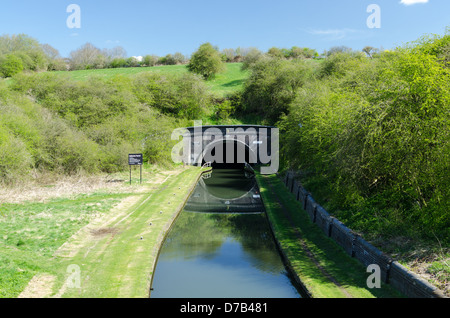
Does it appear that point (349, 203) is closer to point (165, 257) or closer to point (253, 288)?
point (253, 288)

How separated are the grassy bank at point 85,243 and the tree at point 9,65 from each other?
4462 cm

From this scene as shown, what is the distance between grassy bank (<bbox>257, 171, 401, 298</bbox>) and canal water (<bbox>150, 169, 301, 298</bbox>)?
78 centimetres

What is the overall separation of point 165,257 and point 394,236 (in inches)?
421

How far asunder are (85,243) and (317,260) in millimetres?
10872

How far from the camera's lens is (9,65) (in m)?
58.2

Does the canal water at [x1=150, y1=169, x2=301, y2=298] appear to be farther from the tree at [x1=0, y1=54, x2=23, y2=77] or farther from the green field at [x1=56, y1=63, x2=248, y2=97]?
the tree at [x1=0, y1=54, x2=23, y2=77]

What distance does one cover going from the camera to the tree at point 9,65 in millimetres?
57794

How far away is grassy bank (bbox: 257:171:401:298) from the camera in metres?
12.0

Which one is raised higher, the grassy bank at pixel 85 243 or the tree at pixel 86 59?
the tree at pixel 86 59
